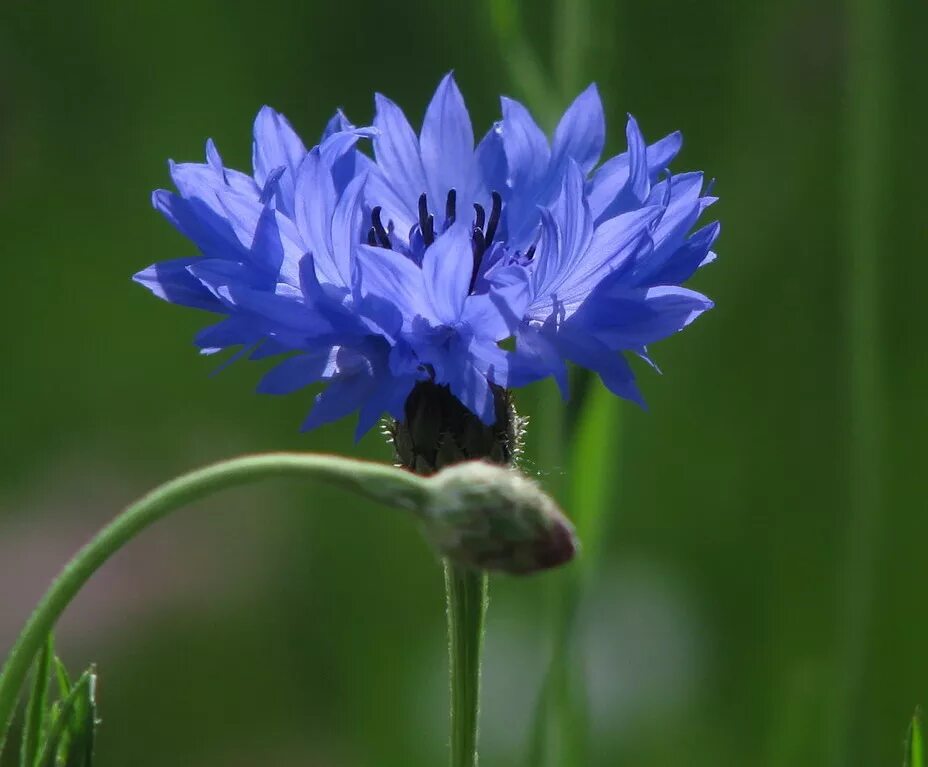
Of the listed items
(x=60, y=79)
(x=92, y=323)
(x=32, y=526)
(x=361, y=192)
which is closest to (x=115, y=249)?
(x=92, y=323)

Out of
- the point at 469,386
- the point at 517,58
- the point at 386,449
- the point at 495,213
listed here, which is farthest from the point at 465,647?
the point at 386,449

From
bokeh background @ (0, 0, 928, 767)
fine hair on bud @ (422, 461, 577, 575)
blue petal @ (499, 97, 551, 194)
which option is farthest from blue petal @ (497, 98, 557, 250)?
bokeh background @ (0, 0, 928, 767)

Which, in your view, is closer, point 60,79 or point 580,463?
point 580,463

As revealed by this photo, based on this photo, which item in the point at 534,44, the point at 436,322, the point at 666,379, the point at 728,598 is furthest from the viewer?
the point at 534,44

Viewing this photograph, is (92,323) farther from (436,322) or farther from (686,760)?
(436,322)

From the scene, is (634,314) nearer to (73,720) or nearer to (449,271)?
(449,271)

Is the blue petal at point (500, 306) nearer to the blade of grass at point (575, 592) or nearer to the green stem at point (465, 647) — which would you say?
the green stem at point (465, 647)

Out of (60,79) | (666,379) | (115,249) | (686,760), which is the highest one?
(60,79)
